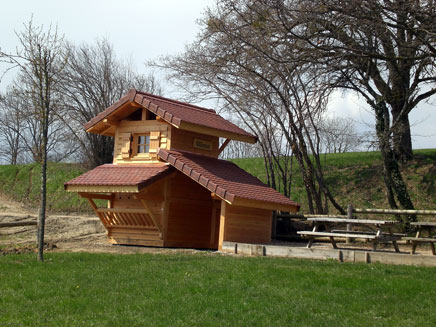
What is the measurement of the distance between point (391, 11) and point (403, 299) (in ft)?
29.9

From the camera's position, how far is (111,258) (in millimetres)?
13953

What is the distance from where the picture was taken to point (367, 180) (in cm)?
2755

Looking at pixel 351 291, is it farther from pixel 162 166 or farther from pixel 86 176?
pixel 86 176

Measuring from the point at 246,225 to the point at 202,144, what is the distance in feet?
13.2

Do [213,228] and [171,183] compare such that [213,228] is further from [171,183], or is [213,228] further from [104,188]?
[104,188]

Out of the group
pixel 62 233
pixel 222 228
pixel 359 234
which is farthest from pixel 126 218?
pixel 359 234

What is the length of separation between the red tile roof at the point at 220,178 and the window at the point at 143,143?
1472mm

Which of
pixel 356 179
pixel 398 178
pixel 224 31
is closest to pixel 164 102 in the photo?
pixel 224 31

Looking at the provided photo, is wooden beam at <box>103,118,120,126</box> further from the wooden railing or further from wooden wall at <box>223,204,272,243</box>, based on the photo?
wooden wall at <box>223,204,272,243</box>

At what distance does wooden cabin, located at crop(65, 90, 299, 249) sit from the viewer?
59.0ft

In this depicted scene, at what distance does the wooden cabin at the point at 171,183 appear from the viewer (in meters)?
18.0

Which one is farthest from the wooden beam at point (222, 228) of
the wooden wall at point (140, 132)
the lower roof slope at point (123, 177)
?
the wooden wall at point (140, 132)

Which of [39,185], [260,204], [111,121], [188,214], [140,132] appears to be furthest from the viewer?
[39,185]

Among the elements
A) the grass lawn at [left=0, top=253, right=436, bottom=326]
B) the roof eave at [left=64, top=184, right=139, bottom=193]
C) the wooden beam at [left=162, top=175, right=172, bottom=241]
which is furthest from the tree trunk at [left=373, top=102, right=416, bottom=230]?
the roof eave at [left=64, top=184, right=139, bottom=193]
